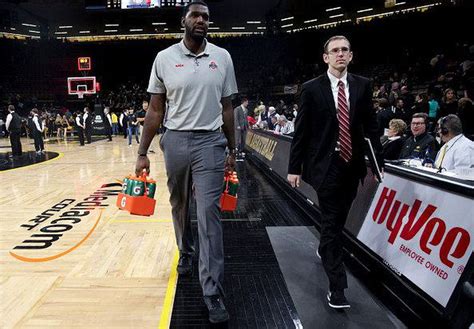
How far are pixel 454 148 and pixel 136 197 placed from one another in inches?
137

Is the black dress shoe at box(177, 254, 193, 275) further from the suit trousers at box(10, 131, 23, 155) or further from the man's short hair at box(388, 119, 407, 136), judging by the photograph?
the suit trousers at box(10, 131, 23, 155)

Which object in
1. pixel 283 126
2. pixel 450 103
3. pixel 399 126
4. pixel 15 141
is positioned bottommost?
pixel 15 141

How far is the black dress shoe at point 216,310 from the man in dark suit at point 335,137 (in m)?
0.78

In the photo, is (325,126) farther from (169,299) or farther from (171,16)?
(171,16)

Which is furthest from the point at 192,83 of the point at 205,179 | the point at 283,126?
the point at 283,126

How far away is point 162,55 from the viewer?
282 cm

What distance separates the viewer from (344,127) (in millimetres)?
2840

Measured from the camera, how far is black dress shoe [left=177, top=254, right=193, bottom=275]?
11.4ft

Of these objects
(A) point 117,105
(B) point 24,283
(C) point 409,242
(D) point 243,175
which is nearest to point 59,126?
(A) point 117,105

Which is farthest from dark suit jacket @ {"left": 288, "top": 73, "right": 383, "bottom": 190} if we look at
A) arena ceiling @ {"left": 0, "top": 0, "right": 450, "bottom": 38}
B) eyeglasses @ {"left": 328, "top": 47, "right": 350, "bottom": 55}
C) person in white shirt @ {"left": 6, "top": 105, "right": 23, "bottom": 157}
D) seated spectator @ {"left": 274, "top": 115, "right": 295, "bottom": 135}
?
arena ceiling @ {"left": 0, "top": 0, "right": 450, "bottom": 38}

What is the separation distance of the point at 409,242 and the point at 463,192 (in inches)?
25.9

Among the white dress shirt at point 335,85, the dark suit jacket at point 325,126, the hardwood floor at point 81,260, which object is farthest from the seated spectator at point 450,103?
the white dress shirt at point 335,85

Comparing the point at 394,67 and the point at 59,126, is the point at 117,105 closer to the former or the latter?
the point at 59,126

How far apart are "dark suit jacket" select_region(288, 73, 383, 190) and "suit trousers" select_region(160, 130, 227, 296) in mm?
591
